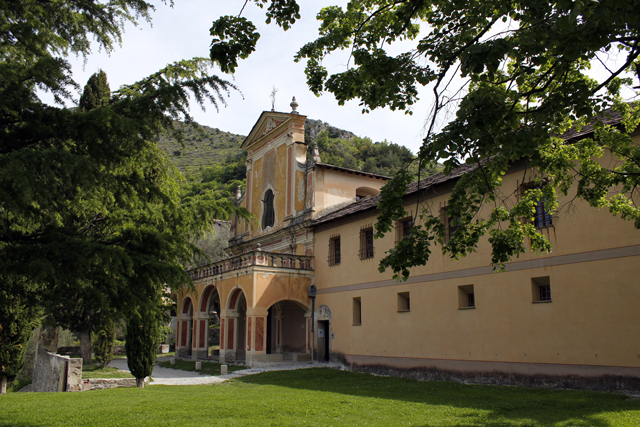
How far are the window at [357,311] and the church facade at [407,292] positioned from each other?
4cm

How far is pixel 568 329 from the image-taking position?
12961 mm

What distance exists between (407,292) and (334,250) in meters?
5.44

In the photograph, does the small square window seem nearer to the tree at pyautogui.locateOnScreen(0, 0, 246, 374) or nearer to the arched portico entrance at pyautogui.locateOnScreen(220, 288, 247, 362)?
the arched portico entrance at pyautogui.locateOnScreen(220, 288, 247, 362)

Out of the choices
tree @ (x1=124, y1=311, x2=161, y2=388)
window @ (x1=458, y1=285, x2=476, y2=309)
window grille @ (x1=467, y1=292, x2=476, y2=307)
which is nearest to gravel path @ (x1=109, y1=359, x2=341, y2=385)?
tree @ (x1=124, y1=311, x2=161, y2=388)

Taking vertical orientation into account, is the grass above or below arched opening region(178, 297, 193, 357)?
below

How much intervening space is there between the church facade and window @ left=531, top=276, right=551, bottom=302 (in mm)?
39

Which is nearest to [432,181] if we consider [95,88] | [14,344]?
[95,88]

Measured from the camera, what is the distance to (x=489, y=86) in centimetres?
696

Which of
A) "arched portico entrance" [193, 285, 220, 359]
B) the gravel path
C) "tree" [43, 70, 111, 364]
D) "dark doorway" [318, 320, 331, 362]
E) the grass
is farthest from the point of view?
"arched portico entrance" [193, 285, 220, 359]

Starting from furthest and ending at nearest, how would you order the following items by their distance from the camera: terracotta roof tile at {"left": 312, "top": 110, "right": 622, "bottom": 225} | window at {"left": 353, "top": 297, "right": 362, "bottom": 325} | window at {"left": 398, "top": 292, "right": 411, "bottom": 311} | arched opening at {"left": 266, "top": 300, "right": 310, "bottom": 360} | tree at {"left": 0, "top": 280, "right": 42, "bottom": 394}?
1. arched opening at {"left": 266, "top": 300, "right": 310, "bottom": 360}
2. window at {"left": 353, "top": 297, "right": 362, "bottom": 325}
3. window at {"left": 398, "top": 292, "right": 411, "bottom": 311}
4. tree at {"left": 0, "top": 280, "right": 42, "bottom": 394}
5. terracotta roof tile at {"left": 312, "top": 110, "right": 622, "bottom": 225}

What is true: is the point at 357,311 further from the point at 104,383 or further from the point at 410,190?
the point at 104,383

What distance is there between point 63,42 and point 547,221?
1275 cm

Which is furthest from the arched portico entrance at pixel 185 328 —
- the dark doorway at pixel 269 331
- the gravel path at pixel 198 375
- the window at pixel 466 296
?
the window at pixel 466 296

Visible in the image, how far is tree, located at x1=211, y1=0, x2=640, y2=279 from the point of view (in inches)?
223
